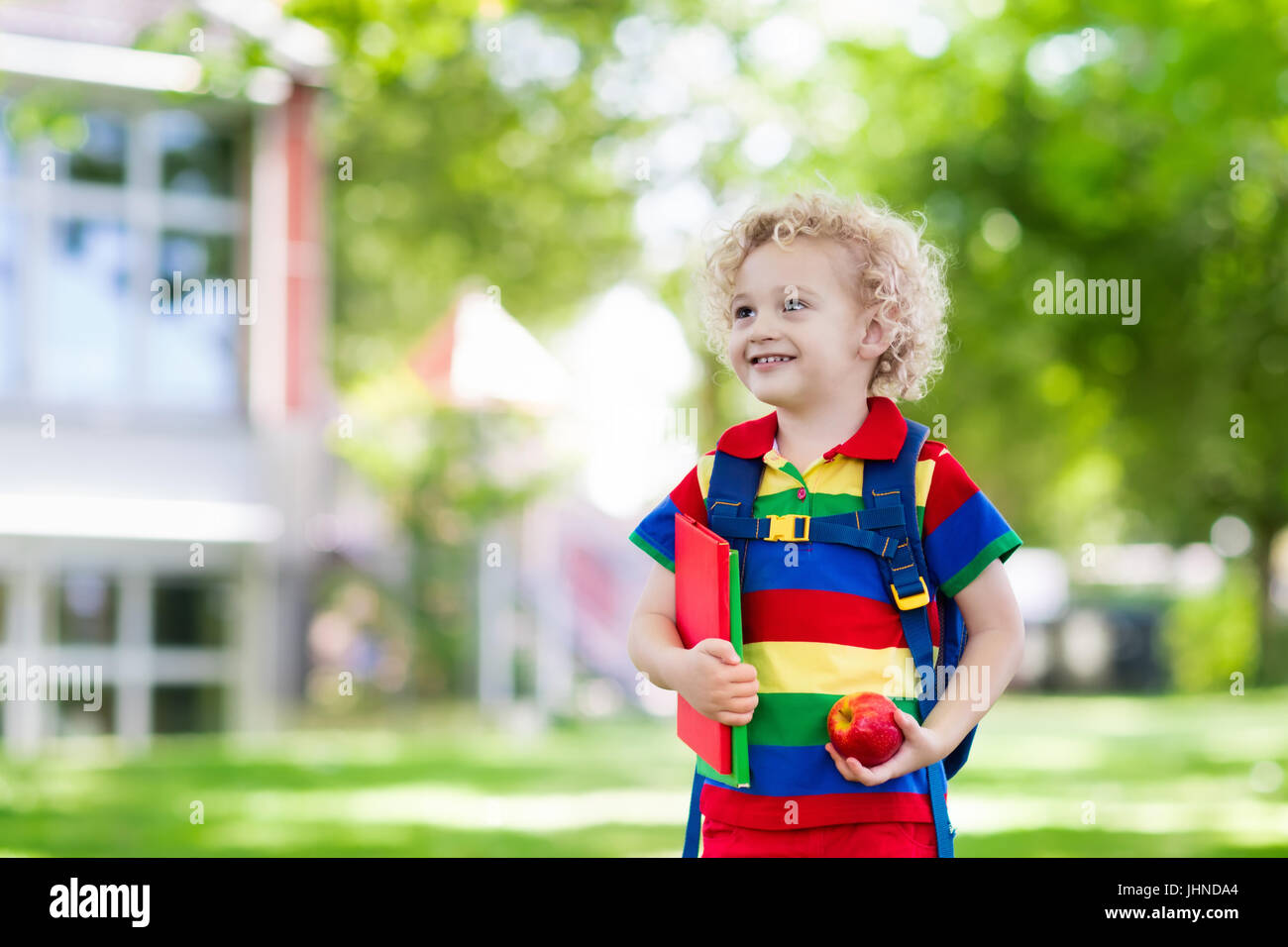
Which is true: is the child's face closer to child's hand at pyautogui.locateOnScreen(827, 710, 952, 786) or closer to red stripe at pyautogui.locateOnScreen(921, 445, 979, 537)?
red stripe at pyautogui.locateOnScreen(921, 445, 979, 537)

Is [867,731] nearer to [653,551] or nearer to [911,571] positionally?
[911,571]

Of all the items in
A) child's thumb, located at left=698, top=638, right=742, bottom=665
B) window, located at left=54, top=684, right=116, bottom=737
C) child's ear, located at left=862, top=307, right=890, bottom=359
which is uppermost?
child's ear, located at left=862, top=307, right=890, bottom=359

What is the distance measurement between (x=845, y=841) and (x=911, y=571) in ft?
1.45

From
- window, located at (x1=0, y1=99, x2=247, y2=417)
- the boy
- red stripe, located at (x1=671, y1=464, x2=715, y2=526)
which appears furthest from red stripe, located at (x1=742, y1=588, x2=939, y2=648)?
window, located at (x1=0, y1=99, x2=247, y2=417)

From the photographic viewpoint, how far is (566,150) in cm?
2141

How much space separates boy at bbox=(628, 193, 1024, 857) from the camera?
246 centimetres

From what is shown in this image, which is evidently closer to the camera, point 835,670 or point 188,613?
point 835,670

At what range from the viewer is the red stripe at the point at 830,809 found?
245cm

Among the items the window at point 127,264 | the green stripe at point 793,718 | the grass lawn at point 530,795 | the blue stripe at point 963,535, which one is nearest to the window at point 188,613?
the grass lawn at point 530,795

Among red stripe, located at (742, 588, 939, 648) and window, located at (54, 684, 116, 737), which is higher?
red stripe, located at (742, 588, 939, 648)

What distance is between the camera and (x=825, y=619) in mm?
2482

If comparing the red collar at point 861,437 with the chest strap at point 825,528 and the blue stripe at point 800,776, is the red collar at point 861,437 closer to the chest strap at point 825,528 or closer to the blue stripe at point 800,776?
the chest strap at point 825,528

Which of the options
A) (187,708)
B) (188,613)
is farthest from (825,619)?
(187,708)

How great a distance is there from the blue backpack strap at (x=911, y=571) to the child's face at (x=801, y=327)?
6.6 inches
